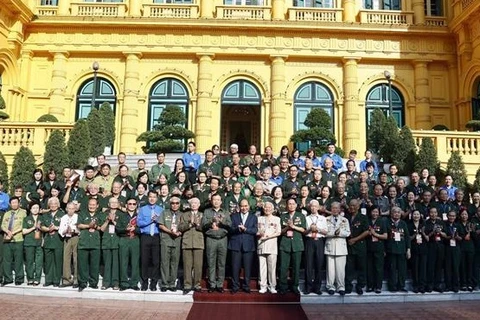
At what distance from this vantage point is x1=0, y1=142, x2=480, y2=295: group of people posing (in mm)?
7961

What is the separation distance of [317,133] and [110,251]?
36.5 ft

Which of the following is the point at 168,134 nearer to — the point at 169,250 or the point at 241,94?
the point at 241,94

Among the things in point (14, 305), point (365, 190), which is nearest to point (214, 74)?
point (365, 190)

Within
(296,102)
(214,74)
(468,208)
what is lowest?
(468,208)

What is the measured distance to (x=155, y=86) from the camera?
68.5ft

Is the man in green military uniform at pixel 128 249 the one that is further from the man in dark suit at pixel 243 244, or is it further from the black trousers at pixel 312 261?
the black trousers at pixel 312 261

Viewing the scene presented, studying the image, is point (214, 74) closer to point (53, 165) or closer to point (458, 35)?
point (53, 165)

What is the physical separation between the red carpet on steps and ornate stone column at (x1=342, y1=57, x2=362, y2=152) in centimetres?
1347

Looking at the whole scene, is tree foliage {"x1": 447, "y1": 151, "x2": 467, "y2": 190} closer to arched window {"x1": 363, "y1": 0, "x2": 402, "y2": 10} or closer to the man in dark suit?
the man in dark suit

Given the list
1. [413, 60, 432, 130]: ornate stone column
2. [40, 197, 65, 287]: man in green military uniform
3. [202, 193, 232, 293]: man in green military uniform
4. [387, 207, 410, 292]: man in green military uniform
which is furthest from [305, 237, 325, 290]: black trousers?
[413, 60, 432, 130]: ornate stone column

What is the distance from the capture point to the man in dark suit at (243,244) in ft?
26.0

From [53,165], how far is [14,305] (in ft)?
21.7

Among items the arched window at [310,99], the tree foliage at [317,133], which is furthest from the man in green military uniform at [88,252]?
the arched window at [310,99]

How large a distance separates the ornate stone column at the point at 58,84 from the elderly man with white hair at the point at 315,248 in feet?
51.3
